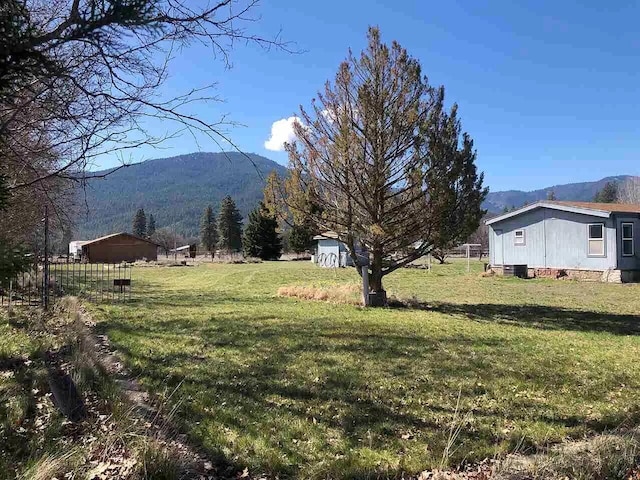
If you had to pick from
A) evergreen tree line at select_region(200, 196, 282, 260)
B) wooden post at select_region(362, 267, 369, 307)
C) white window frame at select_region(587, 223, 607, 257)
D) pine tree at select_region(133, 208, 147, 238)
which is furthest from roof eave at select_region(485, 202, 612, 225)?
pine tree at select_region(133, 208, 147, 238)

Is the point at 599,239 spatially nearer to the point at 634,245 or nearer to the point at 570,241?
the point at 570,241

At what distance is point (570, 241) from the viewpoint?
22.3m

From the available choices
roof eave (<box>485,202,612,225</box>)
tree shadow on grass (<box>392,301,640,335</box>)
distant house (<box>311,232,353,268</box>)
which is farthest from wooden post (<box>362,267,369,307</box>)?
distant house (<box>311,232,353,268</box>)

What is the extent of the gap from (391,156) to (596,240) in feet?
45.7

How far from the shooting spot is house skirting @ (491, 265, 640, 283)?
797 inches

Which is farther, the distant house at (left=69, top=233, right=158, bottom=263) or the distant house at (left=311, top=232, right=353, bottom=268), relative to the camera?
the distant house at (left=69, top=233, right=158, bottom=263)

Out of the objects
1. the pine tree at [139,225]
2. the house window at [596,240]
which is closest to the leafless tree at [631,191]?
the house window at [596,240]


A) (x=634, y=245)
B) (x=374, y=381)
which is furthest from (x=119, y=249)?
(x=374, y=381)

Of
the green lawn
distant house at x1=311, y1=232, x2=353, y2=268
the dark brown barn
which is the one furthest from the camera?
the dark brown barn

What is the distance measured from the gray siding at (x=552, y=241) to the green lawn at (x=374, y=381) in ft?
35.9

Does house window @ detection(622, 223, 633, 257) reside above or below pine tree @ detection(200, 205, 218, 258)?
below

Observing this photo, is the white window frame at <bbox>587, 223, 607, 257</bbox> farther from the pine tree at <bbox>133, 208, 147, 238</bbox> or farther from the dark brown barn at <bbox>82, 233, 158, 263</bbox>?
the pine tree at <bbox>133, 208, 147, 238</bbox>

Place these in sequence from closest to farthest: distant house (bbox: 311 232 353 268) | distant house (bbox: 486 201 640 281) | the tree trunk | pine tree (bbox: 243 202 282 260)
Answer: the tree trunk, distant house (bbox: 486 201 640 281), distant house (bbox: 311 232 353 268), pine tree (bbox: 243 202 282 260)

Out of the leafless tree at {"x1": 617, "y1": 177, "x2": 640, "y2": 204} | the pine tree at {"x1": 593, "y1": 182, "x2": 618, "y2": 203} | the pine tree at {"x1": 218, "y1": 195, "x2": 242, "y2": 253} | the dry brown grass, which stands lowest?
the dry brown grass
